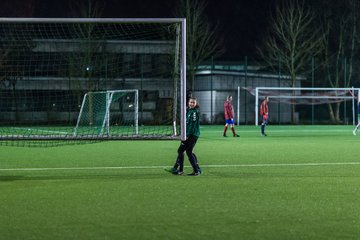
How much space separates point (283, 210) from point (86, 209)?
2.64 m

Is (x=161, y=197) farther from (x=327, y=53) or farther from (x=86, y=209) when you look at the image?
(x=327, y=53)

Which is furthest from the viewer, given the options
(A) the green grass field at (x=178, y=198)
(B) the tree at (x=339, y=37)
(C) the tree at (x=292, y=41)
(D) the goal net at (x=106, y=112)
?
(B) the tree at (x=339, y=37)

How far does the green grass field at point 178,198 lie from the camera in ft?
22.6

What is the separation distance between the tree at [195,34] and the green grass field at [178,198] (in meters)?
33.6

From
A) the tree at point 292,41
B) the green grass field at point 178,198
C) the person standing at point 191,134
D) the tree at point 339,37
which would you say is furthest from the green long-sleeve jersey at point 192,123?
the tree at point 339,37

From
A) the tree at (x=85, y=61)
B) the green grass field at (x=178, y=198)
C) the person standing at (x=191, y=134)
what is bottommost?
the green grass field at (x=178, y=198)

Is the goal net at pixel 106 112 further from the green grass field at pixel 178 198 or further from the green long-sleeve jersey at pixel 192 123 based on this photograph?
the green long-sleeve jersey at pixel 192 123

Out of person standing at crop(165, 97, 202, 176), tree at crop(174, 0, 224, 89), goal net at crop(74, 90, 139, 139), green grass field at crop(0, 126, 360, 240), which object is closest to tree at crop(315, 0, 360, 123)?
tree at crop(174, 0, 224, 89)

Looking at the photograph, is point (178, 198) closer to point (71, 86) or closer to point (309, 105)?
point (71, 86)

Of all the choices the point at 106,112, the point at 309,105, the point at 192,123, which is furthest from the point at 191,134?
the point at 309,105

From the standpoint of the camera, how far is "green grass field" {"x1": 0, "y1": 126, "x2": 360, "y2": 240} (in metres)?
6.88

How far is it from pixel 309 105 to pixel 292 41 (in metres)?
5.95

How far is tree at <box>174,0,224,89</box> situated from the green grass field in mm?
33568

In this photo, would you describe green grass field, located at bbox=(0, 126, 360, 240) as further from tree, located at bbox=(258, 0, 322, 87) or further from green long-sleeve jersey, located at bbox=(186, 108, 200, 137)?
tree, located at bbox=(258, 0, 322, 87)
